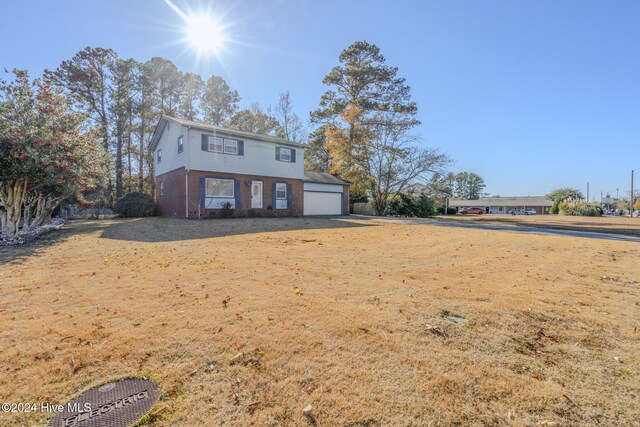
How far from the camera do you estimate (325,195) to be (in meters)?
22.9

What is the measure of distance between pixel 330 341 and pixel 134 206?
19792mm

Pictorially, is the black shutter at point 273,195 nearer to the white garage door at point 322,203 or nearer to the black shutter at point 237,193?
the black shutter at point 237,193

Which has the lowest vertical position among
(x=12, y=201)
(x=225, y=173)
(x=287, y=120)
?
(x=12, y=201)

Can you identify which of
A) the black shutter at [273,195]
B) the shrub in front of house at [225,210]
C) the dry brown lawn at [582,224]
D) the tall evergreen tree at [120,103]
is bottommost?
the dry brown lawn at [582,224]

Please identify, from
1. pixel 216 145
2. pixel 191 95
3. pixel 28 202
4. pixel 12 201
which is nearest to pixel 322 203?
pixel 216 145

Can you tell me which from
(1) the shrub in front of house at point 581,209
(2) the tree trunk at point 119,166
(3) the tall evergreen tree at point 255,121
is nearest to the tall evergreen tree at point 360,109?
(3) the tall evergreen tree at point 255,121

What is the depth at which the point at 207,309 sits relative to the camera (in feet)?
11.3

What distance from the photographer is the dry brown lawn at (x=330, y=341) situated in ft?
6.48

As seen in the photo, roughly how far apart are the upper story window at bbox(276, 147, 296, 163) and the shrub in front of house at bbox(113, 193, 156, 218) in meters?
8.92

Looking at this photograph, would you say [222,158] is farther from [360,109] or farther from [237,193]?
[360,109]

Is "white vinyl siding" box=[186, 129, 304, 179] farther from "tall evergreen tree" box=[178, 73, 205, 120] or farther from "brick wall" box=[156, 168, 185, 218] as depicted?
"tall evergreen tree" box=[178, 73, 205, 120]

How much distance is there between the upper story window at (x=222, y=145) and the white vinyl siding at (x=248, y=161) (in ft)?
0.65

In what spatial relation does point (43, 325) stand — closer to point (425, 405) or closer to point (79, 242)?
point (425, 405)

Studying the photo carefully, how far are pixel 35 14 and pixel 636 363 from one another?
1669 centimetres
